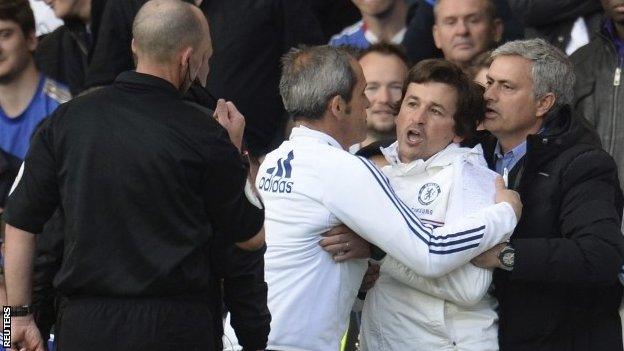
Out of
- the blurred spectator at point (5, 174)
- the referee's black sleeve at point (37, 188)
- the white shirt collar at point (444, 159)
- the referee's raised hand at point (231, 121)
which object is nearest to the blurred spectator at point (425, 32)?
the blurred spectator at point (5, 174)

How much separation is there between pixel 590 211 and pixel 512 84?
0.69 m

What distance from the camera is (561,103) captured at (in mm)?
5465

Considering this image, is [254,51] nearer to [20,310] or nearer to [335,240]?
[335,240]

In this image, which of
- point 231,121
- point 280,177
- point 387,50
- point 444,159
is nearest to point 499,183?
point 444,159

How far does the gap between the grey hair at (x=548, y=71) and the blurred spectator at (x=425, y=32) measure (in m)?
2.18

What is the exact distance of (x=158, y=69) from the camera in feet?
15.3

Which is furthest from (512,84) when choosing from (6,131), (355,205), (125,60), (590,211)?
(6,131)

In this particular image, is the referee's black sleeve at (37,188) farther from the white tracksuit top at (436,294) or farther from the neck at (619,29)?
the neck at (619,29)

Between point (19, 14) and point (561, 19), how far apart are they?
3033 millimetres

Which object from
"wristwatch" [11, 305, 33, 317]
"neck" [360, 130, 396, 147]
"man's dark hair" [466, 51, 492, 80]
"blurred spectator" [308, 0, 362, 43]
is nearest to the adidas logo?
"wristwatch" [11, 305, 33, 317]

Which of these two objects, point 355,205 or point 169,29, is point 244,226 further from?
point 169,29

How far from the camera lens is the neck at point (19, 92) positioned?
7.40 m

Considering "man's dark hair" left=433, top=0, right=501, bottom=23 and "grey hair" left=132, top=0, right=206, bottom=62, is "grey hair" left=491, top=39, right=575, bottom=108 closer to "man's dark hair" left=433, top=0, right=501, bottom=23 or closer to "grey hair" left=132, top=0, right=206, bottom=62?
"grey hair" left=132, top=0, right=206, bottom=62

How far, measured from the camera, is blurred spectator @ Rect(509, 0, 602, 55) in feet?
23.8
